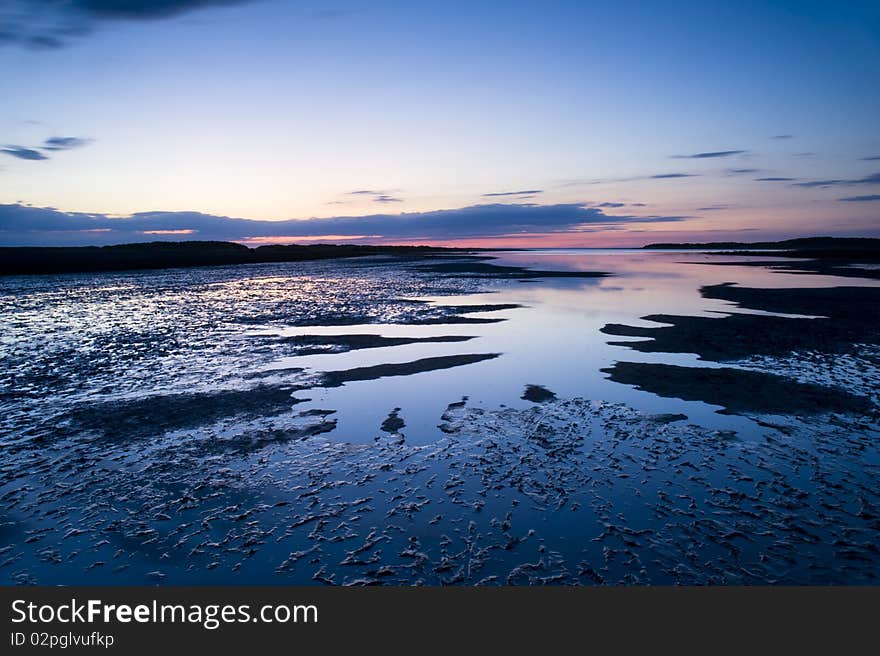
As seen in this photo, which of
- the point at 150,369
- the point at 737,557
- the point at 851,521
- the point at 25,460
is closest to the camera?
the point at 737,557

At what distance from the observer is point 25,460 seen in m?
7.46

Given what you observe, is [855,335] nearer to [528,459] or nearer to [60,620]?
[528,459]

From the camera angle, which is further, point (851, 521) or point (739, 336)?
point (739, 336)

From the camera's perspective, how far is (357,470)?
23.6 ft

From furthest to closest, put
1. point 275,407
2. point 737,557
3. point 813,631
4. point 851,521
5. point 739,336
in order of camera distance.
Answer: point 739,336 → point 275,407 → point 851,521 → point 737,557 → point 813,631

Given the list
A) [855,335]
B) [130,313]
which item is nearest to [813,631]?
[855,335]

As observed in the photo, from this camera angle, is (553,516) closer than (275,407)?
Yes

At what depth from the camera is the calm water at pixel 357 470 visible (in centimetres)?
513

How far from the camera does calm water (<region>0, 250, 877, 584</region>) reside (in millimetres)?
5133

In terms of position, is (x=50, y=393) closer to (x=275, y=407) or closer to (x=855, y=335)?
(x=275, y=407)

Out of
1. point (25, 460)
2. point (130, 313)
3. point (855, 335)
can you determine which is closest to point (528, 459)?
point (25, 460)

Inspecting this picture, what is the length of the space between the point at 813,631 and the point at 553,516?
2.58 meters

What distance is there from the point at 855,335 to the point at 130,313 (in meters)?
28.6

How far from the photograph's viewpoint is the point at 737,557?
512 cm
